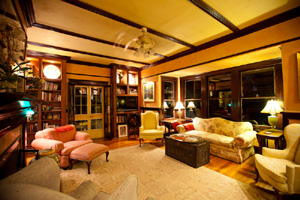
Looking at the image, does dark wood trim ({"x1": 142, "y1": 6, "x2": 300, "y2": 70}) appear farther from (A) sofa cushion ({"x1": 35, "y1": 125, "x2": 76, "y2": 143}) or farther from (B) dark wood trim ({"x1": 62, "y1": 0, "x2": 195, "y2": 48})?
(A) sofa cushion ({"x1": 35, "y1": 125, "x2": 76, "y2": 143})

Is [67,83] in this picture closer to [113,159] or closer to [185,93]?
[113,159]

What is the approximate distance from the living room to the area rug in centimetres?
7

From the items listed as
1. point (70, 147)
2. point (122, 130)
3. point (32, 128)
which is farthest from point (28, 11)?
point (122, 130)

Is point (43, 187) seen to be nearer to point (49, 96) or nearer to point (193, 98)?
point (49, 96)

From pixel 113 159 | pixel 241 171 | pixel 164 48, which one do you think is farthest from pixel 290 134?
pixel 113 159

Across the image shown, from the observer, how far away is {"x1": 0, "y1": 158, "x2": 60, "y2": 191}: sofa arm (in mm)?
838

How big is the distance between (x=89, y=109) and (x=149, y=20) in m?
4.00

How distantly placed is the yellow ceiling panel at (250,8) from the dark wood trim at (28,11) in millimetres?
2569

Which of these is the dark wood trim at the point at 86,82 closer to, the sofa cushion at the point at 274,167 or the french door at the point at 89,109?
the french door at the point at 89,109

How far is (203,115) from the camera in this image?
4750mm

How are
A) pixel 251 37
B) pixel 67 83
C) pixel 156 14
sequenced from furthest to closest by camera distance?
pixel 67 83, pixel 251 37, pixel 156 14

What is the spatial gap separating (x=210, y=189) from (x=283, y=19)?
9.79 feet

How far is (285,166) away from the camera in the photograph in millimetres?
1897

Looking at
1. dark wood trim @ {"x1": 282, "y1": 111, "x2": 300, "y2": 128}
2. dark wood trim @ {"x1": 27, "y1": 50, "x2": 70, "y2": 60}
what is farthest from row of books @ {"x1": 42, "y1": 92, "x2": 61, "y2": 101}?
dark wood trim @ {"x1": 282, "y1": 111, "x2": 300, "y2": 128}
